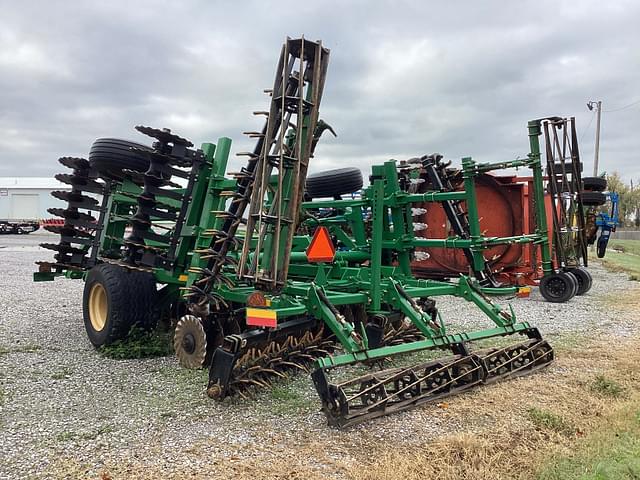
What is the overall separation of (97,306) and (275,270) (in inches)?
109

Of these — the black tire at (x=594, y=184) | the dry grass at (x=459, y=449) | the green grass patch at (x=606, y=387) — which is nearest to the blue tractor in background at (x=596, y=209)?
the black tire at (x=594, y=184)

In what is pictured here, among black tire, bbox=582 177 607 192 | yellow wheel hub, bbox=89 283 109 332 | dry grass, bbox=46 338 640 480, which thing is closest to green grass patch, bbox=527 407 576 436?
dry grass, bbox=46 338 640 480

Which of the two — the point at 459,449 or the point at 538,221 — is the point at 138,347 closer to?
the point at 459,449

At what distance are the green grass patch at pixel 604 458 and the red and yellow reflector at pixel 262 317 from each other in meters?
1.84

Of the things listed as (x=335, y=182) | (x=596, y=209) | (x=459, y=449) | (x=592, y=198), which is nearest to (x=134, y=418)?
(x=459, y=449)

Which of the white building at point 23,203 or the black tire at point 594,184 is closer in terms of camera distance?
the black tire at point 594,184

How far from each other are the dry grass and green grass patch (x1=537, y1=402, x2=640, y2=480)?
0.05 meters

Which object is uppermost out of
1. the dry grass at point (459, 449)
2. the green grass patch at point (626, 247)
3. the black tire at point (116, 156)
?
the green grass patch at point (626, 247)

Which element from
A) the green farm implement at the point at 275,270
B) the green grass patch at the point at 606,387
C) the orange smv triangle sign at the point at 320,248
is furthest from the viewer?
the orange smv triangle sign at the point at 320,248

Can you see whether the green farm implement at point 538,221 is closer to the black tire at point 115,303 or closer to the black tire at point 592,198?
the black tire at point 592,198

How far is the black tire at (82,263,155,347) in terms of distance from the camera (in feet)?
17.7

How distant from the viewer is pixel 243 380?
13.4ft

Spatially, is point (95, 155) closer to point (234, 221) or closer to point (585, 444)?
point (234, 221)

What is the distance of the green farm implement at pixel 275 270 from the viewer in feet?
13.1
